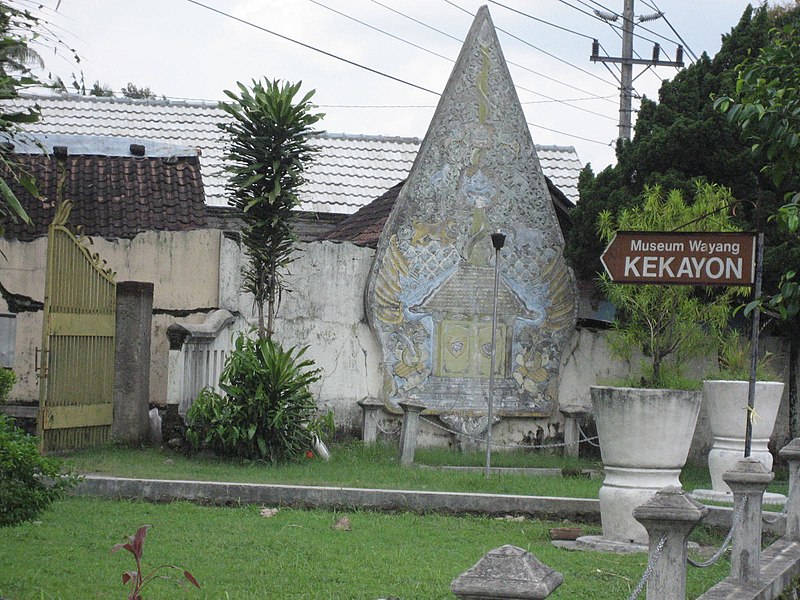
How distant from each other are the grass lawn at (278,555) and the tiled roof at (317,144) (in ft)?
39.8

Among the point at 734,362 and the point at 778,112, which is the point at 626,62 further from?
the point at 778,112

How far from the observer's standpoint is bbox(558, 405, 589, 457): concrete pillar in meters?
16.2


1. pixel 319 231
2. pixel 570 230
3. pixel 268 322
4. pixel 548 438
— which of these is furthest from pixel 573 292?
pixel 319 231

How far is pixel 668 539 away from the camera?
5914mm

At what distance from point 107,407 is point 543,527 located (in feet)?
21.0

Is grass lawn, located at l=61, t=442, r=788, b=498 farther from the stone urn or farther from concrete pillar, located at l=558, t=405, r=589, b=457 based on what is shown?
the stone urn

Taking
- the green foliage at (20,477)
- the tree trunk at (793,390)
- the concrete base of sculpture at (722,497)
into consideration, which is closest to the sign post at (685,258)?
the concrete base of sculpture at (722,497)

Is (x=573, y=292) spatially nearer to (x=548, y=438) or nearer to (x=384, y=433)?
(x=548, y=438)

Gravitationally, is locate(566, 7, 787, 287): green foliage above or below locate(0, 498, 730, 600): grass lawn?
above

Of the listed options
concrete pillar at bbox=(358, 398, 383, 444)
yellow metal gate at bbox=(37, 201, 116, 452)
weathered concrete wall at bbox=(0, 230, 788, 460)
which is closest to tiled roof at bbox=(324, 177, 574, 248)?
weathered concrete wall at bbox=(0, 230, 788, 460)

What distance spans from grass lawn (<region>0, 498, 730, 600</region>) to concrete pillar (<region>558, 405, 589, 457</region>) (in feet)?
18.0

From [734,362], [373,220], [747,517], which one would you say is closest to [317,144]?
[373,220]

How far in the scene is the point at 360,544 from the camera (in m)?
9.05

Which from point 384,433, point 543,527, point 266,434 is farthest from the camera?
point 384,433
